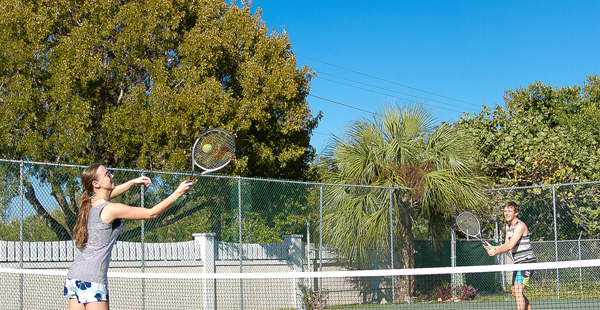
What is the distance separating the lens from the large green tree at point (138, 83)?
42.5ft

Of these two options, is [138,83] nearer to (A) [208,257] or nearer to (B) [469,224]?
(A) [208,257]

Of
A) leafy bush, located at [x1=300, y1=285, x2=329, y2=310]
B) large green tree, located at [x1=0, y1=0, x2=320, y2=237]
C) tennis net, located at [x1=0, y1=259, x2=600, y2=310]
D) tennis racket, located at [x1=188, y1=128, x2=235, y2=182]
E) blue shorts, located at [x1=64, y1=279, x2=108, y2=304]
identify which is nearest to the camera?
blue shorts, located at [x1=64, y1=279, x2=108, y2=304]

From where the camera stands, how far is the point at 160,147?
1331 cm

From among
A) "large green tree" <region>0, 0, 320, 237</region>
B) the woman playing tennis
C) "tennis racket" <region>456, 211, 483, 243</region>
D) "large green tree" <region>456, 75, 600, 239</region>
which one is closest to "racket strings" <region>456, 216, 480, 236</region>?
"tennis racket" <region>456, 211, 483, 243</region>

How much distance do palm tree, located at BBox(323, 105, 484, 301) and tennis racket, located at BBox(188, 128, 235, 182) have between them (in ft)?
17.8

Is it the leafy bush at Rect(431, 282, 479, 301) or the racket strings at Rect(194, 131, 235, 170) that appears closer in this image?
the racket strings at Rect(194, 131, 235, 170)

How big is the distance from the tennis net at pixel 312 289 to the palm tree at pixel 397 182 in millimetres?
526

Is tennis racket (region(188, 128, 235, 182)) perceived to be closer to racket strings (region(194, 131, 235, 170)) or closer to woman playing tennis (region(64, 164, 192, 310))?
racket strings (region(194, 131, 235, 170))

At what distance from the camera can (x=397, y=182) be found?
12242 mm

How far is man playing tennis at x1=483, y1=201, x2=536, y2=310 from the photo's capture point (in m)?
6.95

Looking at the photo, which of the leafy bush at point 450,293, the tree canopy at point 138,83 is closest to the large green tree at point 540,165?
the leafy bush at point 450,293

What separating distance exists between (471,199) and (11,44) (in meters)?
9.72

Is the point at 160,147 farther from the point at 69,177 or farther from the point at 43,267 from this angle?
the point at 43,267

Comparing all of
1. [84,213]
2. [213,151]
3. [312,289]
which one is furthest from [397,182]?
[84,213]
